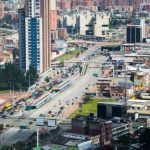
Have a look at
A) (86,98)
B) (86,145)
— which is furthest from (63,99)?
(86,145)

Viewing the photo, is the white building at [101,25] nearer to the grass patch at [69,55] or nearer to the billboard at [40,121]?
the grass patch at [69,55]

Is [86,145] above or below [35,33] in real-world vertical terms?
below

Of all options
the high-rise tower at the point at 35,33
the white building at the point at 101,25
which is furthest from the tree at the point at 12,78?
the white building at the point at 101,25

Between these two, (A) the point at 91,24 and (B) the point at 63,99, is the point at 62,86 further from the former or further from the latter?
(A) the point at 91,24

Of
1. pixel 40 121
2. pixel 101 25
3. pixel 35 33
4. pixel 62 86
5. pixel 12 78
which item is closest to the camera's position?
pixel 40 121

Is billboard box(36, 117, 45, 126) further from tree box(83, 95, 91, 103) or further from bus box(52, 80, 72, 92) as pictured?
bus box(52, 80, 72, 92)

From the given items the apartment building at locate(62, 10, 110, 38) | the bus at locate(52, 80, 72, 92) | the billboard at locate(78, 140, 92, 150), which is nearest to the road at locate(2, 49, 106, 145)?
the bus at locate(52, 80, 72, 92)
